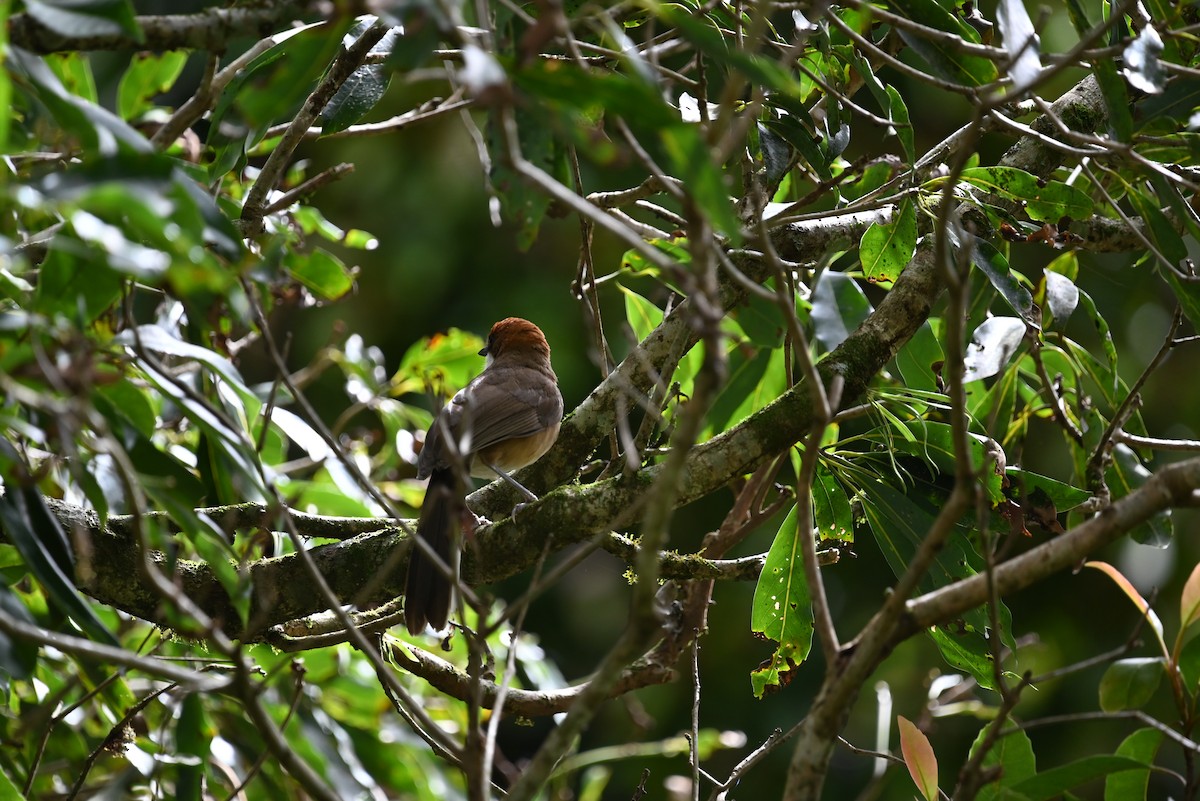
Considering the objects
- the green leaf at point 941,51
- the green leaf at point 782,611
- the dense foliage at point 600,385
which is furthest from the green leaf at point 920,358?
the green leaf at point 941,51

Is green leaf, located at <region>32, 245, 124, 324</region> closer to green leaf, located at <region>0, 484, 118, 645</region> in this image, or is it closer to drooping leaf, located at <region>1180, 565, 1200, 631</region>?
green leaf, located at <region>0, 484, 118, 645</region>

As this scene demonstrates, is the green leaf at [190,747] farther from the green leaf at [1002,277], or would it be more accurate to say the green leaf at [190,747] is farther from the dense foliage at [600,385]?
the green leaf at [1002,277]

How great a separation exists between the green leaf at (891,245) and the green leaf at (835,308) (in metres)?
0.09

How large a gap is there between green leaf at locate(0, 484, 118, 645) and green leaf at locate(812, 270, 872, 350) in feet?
5.99

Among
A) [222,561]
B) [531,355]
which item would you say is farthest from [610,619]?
[222,561]

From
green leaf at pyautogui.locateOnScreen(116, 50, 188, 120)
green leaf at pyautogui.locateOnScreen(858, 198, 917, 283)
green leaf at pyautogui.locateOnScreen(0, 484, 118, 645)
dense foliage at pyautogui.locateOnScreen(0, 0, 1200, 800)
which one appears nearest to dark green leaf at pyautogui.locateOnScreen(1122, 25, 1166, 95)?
dense foliage at pyautogui.locateOnScreen(0, 0, 1200, 800)

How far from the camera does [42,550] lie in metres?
2.26

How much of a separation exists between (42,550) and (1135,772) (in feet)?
8.01

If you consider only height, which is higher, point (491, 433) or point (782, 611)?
point (782, 611)

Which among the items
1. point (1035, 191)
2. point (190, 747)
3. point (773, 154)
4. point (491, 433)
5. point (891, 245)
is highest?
point (773, 154)

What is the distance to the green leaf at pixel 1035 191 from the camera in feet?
10.2

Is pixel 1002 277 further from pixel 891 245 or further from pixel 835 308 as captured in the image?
pixel 835 308

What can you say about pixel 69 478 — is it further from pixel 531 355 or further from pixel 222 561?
pixel 531 355

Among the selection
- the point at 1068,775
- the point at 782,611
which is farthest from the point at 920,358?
the point at 1068,775
